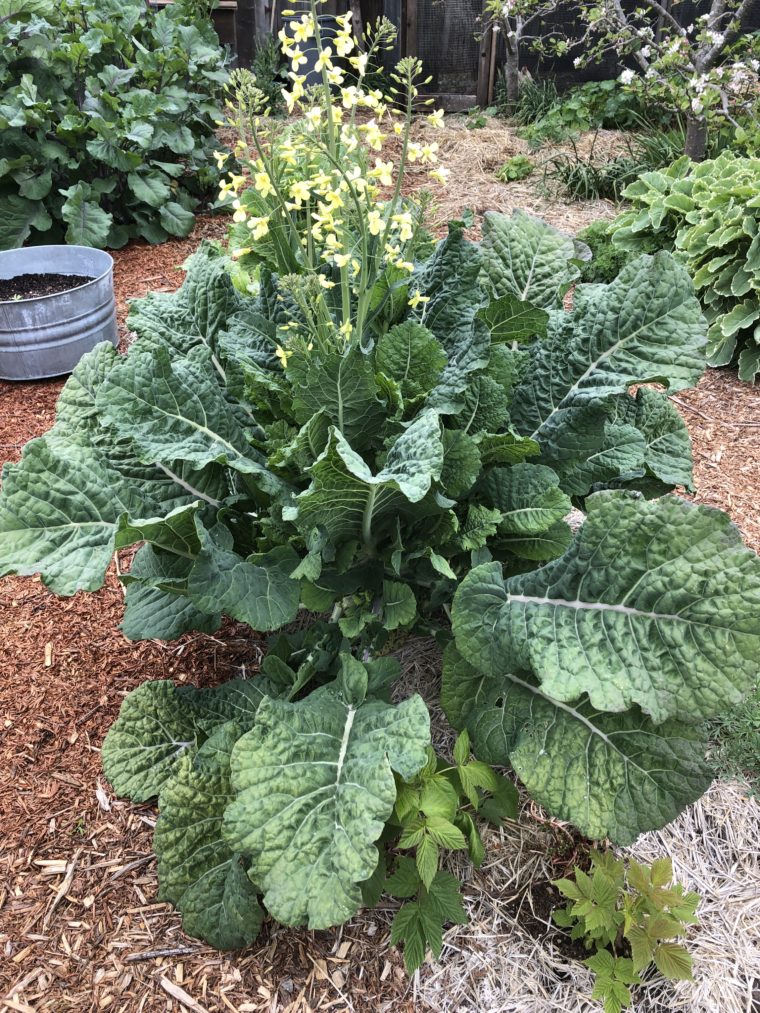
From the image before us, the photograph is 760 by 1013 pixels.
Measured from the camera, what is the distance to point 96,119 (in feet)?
14.8

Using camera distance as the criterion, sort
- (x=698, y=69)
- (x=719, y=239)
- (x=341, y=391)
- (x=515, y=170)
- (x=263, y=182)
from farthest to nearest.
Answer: (x=515, y=170)
(x=698, y=69)
(x=719, y=239)
(x=341, y=391)
(x=263, y=182)

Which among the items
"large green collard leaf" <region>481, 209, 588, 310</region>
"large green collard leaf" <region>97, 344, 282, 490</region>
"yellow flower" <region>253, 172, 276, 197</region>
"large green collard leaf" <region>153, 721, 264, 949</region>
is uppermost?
"yellow flower" <region>253, 172, 276, 197</region>

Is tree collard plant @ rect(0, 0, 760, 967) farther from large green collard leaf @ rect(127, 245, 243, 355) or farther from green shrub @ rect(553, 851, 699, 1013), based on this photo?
green shrub @ rect(553, 851, 699, 1013)

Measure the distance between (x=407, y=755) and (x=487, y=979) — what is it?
57cm

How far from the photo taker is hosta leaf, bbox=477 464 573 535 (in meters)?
1.79

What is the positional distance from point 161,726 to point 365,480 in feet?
3.01

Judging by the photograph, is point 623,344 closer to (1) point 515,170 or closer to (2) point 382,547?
(2) point 382,547

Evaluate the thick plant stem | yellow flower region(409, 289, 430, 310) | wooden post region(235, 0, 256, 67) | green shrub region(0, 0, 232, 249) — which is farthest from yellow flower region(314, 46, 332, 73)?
wooden post region(235, 0, 256, 67)

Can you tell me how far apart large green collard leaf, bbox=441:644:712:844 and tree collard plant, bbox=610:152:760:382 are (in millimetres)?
2693

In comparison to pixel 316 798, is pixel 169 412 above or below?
above

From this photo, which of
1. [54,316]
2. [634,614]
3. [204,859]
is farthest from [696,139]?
[204,859]

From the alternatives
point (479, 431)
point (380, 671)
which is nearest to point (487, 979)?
point (380, 671)

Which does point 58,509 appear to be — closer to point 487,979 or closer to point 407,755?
point 407,755

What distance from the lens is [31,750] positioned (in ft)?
6.98
